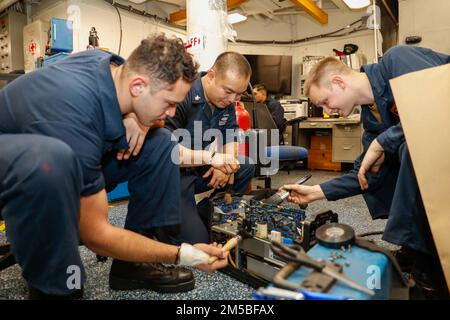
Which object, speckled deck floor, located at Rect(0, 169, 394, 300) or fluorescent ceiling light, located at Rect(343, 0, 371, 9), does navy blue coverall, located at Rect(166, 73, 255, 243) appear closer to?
speckled deck floor, located at Rect(0, 169, 394, 300)

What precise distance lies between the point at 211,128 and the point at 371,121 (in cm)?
71

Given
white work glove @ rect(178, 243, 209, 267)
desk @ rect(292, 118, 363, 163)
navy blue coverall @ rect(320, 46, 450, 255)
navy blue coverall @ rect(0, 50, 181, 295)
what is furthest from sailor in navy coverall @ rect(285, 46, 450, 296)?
desk @ rect(292, 118, 363, 163)

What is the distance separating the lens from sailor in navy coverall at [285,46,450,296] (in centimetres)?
85

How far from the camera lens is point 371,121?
4.38 ft

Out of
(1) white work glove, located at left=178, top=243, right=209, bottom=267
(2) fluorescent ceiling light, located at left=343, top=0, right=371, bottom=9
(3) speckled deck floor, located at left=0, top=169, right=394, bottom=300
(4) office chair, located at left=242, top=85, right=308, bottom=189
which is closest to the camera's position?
(1) white work glove, located at left=178, top=243, right=209, bottom=267

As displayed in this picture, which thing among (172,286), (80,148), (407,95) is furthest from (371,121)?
(80,148)

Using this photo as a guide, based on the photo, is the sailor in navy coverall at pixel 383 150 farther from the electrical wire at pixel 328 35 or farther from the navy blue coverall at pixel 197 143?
the electrical wire at pixel 328 35

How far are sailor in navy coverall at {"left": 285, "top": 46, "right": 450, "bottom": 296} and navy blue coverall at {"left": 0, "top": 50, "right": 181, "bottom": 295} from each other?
755 mm

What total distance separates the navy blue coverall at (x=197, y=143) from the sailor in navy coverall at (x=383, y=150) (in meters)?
0.37

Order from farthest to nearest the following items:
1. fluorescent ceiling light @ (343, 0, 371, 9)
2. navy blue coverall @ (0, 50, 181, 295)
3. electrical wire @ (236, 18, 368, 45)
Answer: electrical wire @ (236, 18, 368, 45), fluorescent ceiling light @ (343, 0, 371, 9), navy blue coverall @ (0, 50, 181, 295)

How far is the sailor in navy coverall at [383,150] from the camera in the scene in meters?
0.85

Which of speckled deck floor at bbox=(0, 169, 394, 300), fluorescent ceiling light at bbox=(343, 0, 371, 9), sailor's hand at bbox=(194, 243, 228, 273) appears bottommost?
speckled deck floor at bbox=(0, 169, 394, 300)

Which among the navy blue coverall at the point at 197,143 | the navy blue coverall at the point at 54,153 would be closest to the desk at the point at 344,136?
the navy blue coverall at the point at 197,143

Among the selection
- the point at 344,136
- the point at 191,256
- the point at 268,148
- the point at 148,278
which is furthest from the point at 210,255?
the point at 344,136
